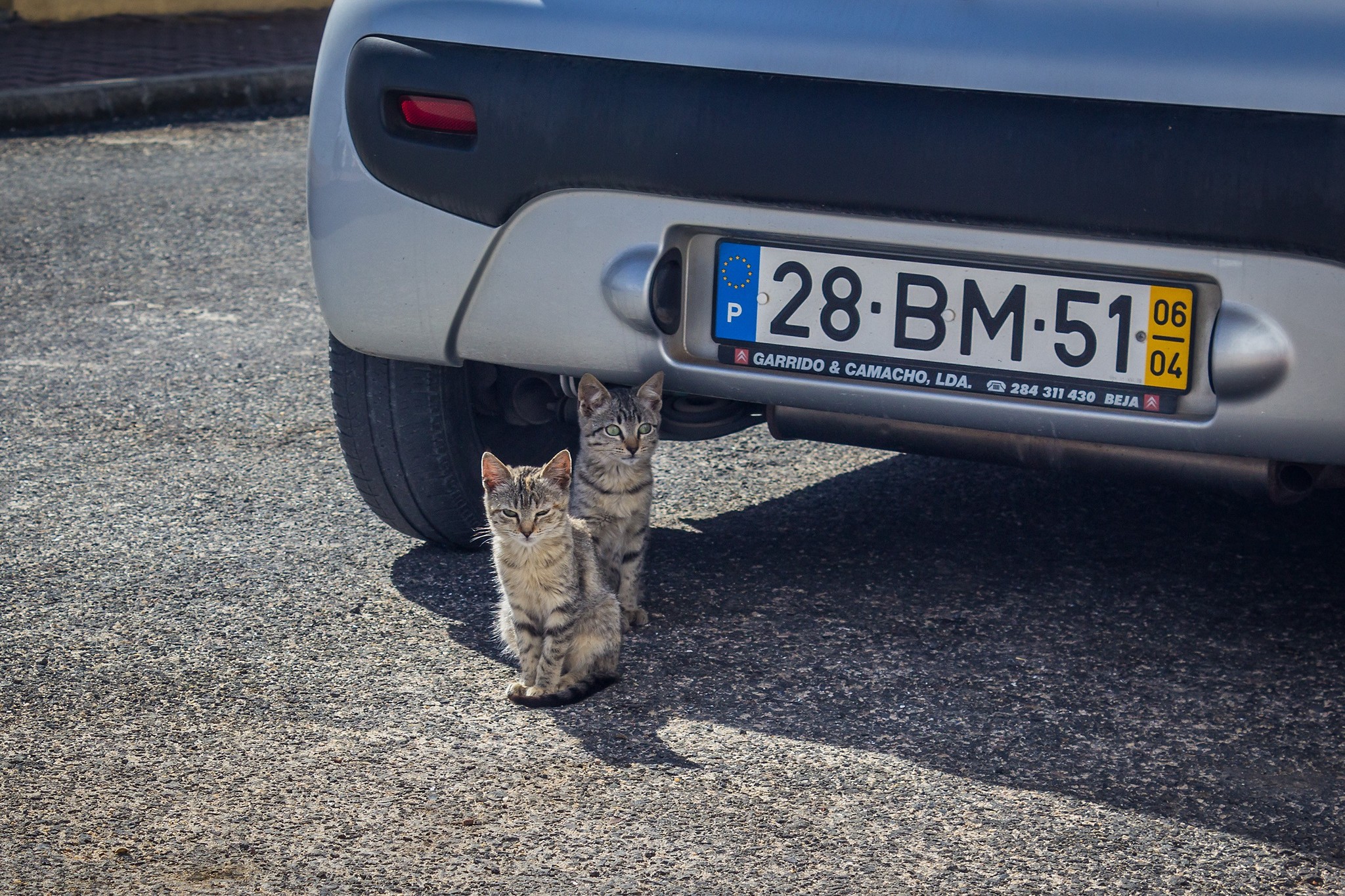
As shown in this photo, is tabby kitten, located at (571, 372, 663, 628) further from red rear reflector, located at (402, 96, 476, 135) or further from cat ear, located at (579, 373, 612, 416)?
red rear reflector, located at (402, 96, 476, 135)

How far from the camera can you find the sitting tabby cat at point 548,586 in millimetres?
2963

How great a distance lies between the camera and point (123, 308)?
565cm

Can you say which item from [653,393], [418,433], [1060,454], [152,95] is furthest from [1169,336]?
[152,95]

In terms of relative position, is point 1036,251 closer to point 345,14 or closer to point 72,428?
point 345,14

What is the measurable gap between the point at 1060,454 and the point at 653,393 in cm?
76

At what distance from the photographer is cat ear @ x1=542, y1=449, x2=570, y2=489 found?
3.07m

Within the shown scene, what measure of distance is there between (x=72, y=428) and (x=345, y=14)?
189 cm

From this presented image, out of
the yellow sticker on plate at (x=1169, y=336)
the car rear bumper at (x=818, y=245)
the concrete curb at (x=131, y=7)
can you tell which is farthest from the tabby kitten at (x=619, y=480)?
the concrete curb at (x=131, y=7)

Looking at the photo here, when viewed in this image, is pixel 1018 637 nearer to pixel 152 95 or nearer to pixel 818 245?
pixel 818 245

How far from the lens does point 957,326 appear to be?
2.71m

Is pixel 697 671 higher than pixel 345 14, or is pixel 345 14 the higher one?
pixel 345 14

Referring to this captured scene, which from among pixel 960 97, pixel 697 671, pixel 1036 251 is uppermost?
pixel 960 97

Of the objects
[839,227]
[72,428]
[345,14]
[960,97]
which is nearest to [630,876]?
[839,227]

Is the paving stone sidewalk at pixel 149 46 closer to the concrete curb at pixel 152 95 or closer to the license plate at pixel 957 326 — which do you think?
the concrete curb at pixel 152 95
